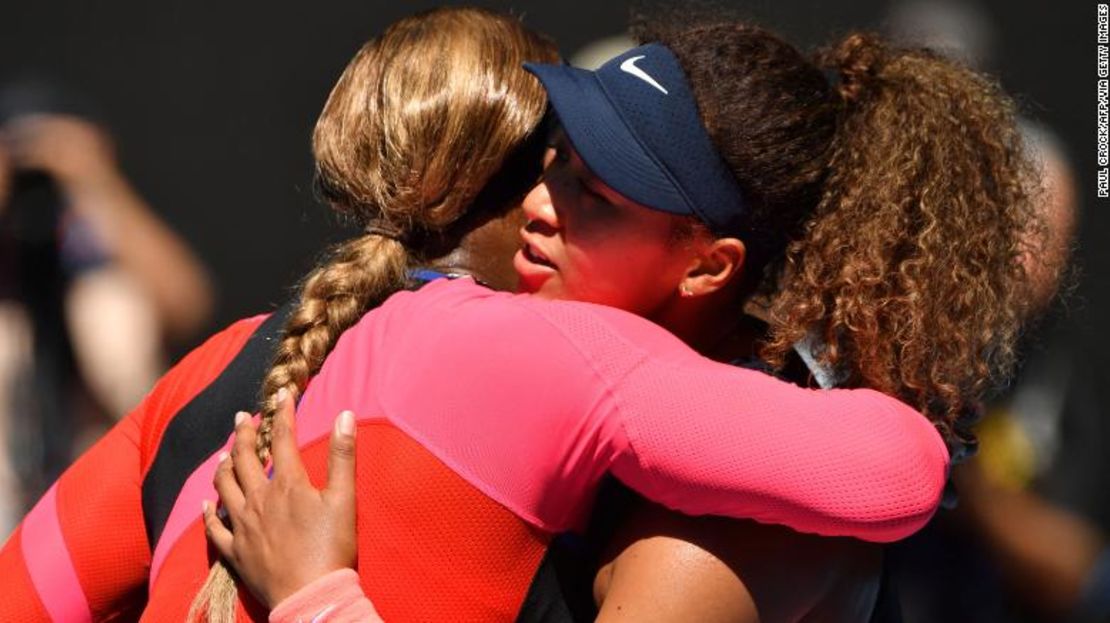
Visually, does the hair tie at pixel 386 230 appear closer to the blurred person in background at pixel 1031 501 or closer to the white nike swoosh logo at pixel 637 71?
the white nike swoosh logo at pixel 637 71

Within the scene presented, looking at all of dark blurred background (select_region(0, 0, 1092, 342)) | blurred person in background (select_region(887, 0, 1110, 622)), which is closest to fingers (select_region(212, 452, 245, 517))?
blurred person in background (select_region(887, 0, 1110, 622))

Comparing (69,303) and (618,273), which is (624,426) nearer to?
(618,273)

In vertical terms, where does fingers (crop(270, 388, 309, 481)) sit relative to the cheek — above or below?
below

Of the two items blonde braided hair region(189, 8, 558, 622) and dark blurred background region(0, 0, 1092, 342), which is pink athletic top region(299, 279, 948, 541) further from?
dark blurred background region(0, 0, 1092, 342)

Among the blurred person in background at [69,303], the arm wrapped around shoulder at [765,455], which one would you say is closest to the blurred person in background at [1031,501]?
the arm wrapped around shoulder at [765,455]

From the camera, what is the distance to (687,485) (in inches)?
69.1

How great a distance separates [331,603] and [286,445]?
199 mm

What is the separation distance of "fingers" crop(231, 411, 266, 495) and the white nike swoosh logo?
0.65 meters

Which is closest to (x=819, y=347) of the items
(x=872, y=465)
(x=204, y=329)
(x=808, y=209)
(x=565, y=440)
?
(x=808, y=209)

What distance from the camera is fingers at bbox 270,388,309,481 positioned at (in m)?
1.83

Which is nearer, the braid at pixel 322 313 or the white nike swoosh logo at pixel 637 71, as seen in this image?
the braid at pixel 322 313

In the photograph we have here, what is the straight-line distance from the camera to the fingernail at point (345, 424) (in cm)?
179

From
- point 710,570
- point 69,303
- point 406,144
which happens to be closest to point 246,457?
point 406,144

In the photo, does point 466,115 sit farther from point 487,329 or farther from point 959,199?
point 959,199
